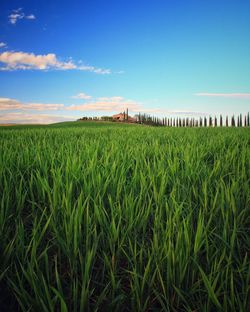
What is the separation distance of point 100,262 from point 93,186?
0.68m

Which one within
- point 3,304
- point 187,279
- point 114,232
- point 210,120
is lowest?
point 3,304

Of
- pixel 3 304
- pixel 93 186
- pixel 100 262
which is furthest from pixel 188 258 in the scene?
pixel 93 186

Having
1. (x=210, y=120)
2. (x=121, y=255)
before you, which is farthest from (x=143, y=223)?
(x=210, y=120)

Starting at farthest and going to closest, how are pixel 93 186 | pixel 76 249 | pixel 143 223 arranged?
1. pixel 93 186
2. pixel 143 223
3. pixel 76 249

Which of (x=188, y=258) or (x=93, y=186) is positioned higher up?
(x=93, y=186)

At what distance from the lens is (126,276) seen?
1.15 meters

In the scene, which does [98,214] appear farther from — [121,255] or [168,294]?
[168,294]

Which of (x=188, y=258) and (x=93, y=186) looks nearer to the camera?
(x=188, y=258)

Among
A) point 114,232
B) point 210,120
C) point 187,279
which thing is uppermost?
point 210,120

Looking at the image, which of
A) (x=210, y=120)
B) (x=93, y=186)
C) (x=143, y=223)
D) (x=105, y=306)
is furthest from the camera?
(x=210, y=120)

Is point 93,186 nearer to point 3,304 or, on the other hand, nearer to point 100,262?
point 100,262

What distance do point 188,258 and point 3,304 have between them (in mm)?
768

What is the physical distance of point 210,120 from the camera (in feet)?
145

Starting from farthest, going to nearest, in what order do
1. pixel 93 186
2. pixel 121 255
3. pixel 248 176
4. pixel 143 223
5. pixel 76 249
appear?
pixel 248 176
pixel 93 186
pixel 143 223
pixel 121 255
pixel 76 249
